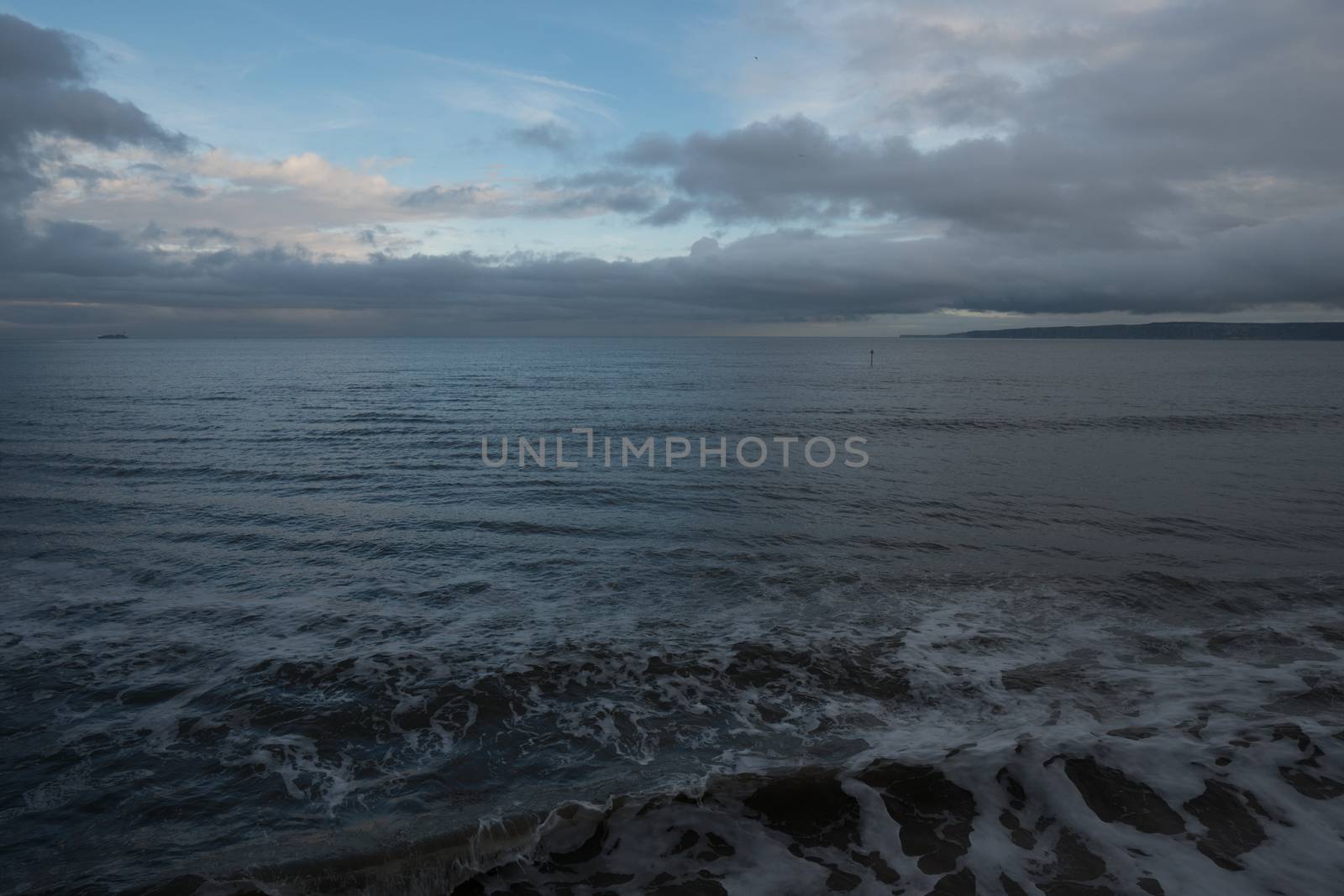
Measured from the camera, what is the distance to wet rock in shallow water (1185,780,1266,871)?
6.86 metres

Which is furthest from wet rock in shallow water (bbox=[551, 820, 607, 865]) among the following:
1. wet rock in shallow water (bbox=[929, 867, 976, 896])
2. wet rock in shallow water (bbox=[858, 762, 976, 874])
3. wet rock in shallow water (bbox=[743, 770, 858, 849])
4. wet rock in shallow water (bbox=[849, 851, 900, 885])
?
wet rock in shallow water (bbox=[929, 867, 976, 896])

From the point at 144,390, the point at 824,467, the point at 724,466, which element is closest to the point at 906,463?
the point at 824,467

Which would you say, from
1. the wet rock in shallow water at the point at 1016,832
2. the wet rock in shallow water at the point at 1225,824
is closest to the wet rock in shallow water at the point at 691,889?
the wet rock in shallow water at the point at 1016,832

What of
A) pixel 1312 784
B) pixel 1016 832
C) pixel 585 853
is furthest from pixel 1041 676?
pixel 585 853

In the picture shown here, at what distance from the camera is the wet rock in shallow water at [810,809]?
24.1 feet

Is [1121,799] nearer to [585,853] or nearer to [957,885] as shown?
[957,885]

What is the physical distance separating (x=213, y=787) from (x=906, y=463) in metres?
26.8

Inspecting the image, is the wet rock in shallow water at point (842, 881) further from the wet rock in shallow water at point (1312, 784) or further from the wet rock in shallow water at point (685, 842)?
the wet rock in shallow water at point (1312, 784)

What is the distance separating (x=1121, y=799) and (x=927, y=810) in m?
2.12

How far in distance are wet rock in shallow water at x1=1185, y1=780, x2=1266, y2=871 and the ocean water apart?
0.04m

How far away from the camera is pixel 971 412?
4938 cm

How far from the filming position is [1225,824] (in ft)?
23.8

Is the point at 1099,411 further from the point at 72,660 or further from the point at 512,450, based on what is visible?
the point at 72,660

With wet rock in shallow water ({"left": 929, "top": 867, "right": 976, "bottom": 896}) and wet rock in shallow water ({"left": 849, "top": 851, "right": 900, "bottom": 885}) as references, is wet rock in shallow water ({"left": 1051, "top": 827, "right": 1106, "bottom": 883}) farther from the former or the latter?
wet rock in shallow water ({"left": 849, "top": 851, "right": 900, "bottom": 885})
